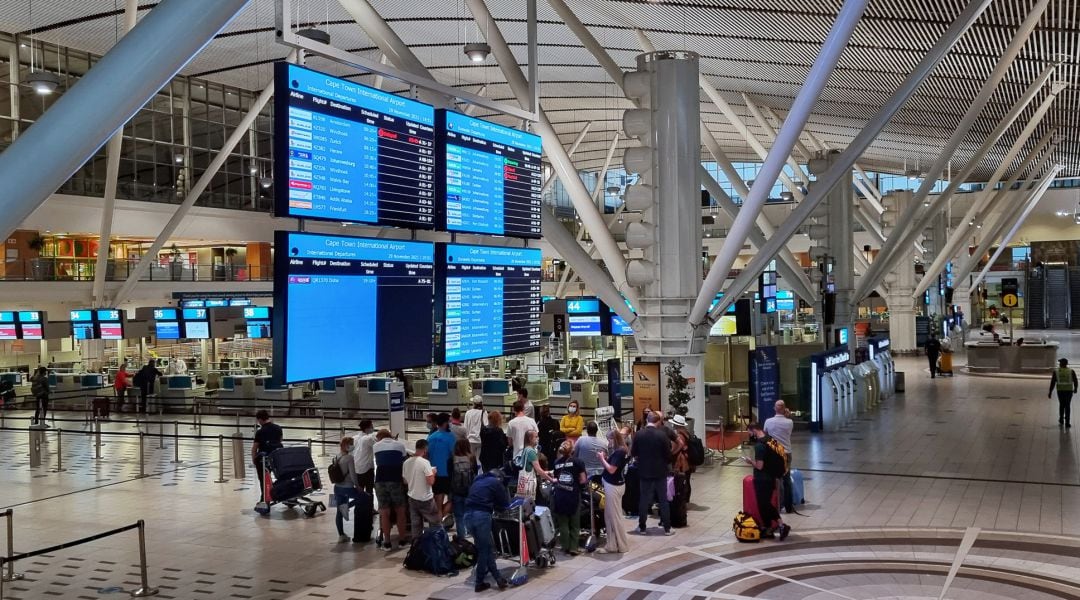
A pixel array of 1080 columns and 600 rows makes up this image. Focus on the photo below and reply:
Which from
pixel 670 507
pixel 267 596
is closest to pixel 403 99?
pixel 267 596

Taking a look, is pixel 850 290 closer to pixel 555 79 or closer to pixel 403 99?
pixel 555 79

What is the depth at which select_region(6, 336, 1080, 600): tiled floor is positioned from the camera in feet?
30.7

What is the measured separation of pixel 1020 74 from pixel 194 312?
70.2ft

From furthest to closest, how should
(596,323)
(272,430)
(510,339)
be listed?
(596,323) < (272,430) < (510,339)

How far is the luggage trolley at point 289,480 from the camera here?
12.8m

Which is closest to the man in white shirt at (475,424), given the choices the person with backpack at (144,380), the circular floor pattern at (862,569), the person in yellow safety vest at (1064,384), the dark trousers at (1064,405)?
the circular floor pattern at (862,569)

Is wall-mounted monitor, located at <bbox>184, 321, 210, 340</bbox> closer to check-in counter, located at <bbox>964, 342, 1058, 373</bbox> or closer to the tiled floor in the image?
the tiled floor

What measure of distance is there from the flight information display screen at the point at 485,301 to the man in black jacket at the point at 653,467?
163cm

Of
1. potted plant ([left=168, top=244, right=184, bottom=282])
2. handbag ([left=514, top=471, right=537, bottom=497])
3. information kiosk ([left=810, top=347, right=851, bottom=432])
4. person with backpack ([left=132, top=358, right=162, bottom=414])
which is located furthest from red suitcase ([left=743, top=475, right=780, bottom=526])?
potted plant ([left=168, top=244, right=184, bottom=282])

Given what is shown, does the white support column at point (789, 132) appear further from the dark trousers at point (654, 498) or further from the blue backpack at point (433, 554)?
the blue backpack at point (433, 554)

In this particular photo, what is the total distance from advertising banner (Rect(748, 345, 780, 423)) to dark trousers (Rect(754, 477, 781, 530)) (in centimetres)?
747

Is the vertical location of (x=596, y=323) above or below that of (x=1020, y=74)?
below

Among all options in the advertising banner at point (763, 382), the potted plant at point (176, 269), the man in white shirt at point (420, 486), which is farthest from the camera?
the potted plant at point (176, 269)

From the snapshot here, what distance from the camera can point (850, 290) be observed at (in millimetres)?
27328
